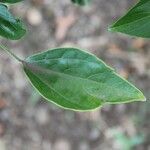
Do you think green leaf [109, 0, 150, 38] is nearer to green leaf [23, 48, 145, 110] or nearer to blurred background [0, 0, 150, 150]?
green leaf [23, 48, 145, 110]

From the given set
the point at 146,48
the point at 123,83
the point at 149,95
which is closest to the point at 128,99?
the point at 123,83

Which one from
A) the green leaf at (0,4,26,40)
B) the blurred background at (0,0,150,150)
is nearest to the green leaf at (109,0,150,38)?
the green leaf at (0,4,26,40)

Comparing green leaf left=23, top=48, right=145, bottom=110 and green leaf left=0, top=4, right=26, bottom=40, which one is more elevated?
green leaf left=0, top=4, right=26, bottom=40

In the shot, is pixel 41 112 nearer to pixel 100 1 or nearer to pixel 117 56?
pixel 117 56

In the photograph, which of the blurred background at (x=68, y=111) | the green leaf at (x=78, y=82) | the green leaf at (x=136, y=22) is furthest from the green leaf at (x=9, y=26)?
the blurred background at (x=68, y=111)

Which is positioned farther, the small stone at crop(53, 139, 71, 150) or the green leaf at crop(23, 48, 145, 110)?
the small stone at crop(53, 139, 71, 150)

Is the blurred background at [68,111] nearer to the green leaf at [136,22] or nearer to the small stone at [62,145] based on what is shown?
the small stone at [62,145]
